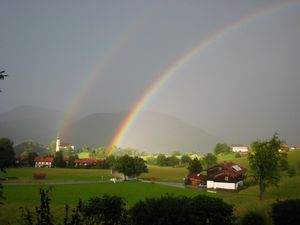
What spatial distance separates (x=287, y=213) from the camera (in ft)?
73.9

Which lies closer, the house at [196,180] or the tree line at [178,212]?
the tree line at [178,212]

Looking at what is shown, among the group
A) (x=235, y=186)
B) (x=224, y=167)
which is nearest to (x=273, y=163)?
(x=235, y=186)

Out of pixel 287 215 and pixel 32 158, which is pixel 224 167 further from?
pixel 32 158

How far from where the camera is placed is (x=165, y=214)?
17.9 meters

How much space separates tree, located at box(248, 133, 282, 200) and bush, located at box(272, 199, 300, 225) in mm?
26417

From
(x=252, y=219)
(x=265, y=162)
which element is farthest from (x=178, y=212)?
(x=265, y=162)

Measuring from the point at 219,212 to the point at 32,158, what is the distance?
148 metres

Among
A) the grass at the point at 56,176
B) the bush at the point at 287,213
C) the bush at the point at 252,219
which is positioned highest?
the bush at the point at 287,213

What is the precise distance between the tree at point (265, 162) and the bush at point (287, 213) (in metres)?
26.4

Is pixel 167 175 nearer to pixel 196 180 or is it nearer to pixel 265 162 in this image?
pixel 196 180

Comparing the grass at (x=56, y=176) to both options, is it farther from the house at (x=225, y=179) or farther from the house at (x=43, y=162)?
the house at (x=43, y=162)

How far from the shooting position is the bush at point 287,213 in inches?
873

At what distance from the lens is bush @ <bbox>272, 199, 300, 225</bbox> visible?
22172 mm

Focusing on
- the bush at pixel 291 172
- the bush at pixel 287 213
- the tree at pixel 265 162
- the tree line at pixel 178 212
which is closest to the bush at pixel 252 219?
the tree line at pixel 178 212
